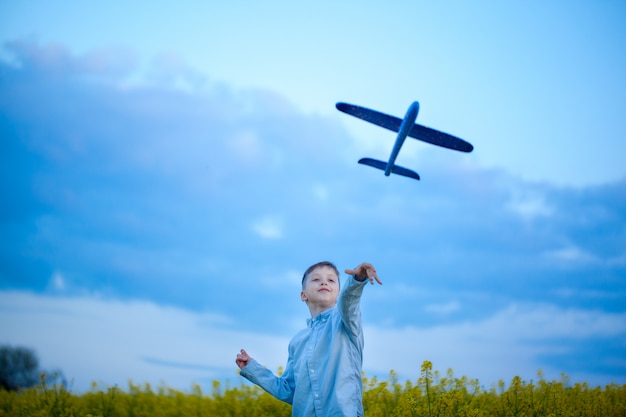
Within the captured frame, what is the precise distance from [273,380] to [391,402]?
7.15 ft

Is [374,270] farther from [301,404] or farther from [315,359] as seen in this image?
[301,404]

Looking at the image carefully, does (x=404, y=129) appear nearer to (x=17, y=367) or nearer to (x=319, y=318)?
(x=319, y=318)

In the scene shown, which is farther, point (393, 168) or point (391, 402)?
point (393, 168)

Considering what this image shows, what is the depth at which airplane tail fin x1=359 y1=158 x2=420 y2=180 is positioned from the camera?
35.6 ft

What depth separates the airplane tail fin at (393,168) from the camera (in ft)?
35.6

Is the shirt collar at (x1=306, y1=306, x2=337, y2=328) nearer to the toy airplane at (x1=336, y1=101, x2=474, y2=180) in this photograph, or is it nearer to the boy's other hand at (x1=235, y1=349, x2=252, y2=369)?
the boy's other hand at (x1=235, y1=349, x2=252, y2=369)

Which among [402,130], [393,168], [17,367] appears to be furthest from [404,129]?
[17,367]

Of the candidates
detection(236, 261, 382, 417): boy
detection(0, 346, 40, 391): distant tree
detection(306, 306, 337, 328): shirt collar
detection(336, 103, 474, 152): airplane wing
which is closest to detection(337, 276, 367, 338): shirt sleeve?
detection(236, 261, 382, 417): boy

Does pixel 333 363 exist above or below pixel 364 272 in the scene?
below

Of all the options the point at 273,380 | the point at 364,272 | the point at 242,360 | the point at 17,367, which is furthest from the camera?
the point at 17,367

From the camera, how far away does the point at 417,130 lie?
10.2 m

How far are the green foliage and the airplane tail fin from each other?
16.6ft

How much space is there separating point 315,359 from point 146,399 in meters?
4.06

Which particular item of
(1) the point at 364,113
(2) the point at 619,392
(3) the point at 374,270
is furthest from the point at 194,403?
(1) the point at 364,113
